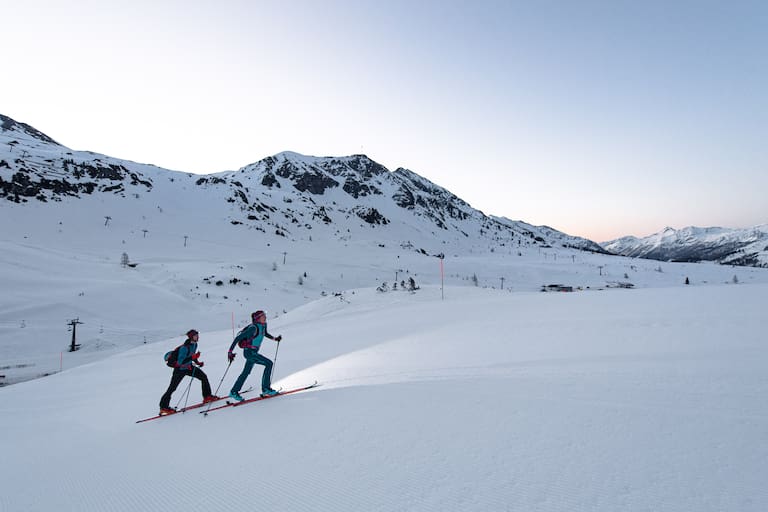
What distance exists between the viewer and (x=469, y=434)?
4168mm

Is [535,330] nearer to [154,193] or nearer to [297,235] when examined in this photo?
[297,235]

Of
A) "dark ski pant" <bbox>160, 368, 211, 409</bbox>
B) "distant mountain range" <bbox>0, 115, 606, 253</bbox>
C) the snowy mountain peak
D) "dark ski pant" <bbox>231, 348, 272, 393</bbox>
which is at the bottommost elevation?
"dark ski pant" <bbox>160, 368, 211, 409</bbox>

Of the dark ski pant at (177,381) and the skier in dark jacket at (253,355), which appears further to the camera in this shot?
the dark ski pant at (177,381)

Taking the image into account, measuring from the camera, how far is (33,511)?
4262mm

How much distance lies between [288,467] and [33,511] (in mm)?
3289

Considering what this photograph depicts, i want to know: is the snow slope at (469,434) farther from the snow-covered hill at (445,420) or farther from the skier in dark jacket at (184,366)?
the skier in dark jacket at (184,366)

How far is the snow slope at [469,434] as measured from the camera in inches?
121

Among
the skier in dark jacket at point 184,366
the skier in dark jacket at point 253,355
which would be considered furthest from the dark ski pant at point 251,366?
the skier in dark jacket at point 184,366

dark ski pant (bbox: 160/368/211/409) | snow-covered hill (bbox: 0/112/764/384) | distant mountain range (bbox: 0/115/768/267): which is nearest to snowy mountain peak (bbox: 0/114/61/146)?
distant mountain range (bbox: 0/115/768/267)

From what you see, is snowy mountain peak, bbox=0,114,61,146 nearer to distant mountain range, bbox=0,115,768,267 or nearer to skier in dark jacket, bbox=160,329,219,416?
distant mountain range, bbox=0,115,768,267

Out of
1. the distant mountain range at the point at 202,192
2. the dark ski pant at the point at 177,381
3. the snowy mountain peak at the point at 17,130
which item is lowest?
the dark ski pant at the point at 177,381

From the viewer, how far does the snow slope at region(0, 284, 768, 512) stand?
10.1 feet

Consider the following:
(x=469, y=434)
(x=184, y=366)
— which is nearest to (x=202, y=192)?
(x=184, y=366)

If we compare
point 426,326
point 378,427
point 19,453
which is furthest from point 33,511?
point 426,326
